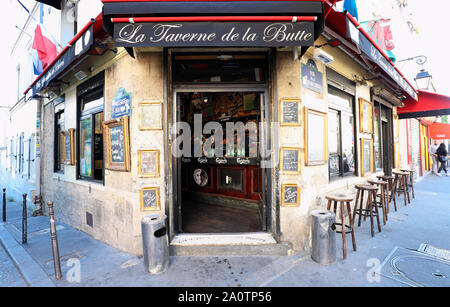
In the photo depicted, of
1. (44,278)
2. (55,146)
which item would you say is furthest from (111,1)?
(55,146)

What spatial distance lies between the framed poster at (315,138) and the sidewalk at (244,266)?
1.59m

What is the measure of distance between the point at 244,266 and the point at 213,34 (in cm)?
325

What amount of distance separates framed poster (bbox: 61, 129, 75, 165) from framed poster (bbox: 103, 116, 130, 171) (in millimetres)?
1888

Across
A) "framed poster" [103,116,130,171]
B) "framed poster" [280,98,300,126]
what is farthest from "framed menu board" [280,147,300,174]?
"framed poster" [103,116,130,171]

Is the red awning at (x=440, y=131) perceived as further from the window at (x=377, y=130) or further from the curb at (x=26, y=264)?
the curb at (x=26, y=264)

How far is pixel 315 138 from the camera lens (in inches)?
156

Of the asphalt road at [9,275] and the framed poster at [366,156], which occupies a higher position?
the framed poster at [366,156]

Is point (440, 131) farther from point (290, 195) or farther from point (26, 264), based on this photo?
point (26, 264)

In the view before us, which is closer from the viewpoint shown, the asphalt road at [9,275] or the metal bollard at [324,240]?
the asphalt road at [9,275]

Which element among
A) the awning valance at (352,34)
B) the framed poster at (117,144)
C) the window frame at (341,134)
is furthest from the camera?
the window frame at (341,134)

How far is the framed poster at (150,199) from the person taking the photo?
3.48 m

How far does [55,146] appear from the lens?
6605 mm

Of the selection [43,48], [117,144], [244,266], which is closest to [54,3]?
[43,48]

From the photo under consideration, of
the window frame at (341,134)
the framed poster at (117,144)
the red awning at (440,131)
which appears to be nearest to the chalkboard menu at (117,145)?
the framed poster at (117,144)
